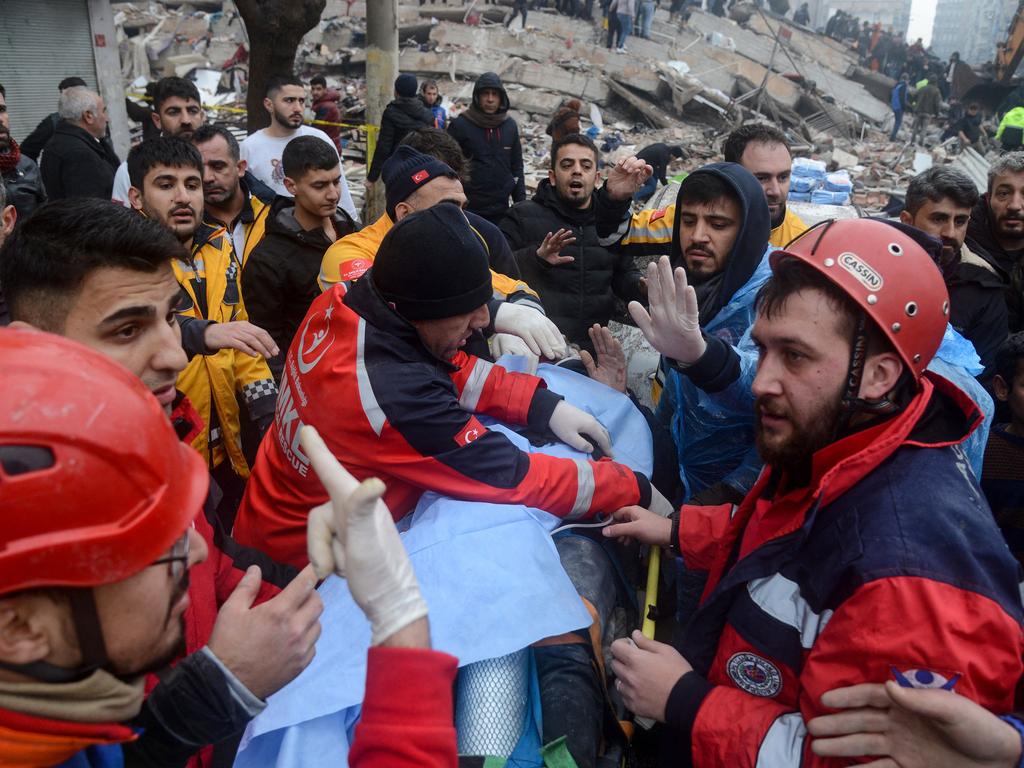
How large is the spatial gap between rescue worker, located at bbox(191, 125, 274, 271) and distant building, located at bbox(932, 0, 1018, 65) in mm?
38482

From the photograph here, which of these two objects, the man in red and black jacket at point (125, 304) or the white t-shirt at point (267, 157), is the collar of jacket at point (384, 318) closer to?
the man in red and black jacket at point (125, 304)

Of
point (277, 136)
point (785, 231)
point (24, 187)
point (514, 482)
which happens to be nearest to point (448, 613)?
point (514, 482)

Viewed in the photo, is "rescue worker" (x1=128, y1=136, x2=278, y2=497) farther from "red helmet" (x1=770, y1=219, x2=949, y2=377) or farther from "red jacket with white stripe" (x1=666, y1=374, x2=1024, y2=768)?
"red helmet" (x1=770, y1=219, x2=949, y2=377)

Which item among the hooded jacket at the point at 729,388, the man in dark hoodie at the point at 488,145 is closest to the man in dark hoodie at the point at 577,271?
the hooded jacket at the point at 729,388

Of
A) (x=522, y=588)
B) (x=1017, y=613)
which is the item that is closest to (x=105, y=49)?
(x=522, y=588)

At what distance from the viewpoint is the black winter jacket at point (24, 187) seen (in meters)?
5.11

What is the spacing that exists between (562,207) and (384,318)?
9.25 ft

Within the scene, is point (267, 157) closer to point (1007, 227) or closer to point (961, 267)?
point (961, 267)

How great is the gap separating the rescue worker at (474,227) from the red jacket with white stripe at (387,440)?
2.08 feet

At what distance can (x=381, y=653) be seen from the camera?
3.90 feet

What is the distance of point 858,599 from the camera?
142cm

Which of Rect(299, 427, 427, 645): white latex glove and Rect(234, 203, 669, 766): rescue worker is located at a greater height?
Rect(299, 427, 427, 645): white latex glove

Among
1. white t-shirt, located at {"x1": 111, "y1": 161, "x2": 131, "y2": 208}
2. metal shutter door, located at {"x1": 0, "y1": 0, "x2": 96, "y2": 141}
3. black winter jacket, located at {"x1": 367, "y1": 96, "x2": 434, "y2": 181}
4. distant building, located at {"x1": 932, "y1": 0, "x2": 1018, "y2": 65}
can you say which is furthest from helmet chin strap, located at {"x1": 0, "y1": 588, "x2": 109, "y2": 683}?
distant building, located at {"x1": 932, "y1": 0, "x2": 1018, "y2": 65}

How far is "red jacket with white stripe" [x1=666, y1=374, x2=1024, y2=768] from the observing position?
4.42 feet
